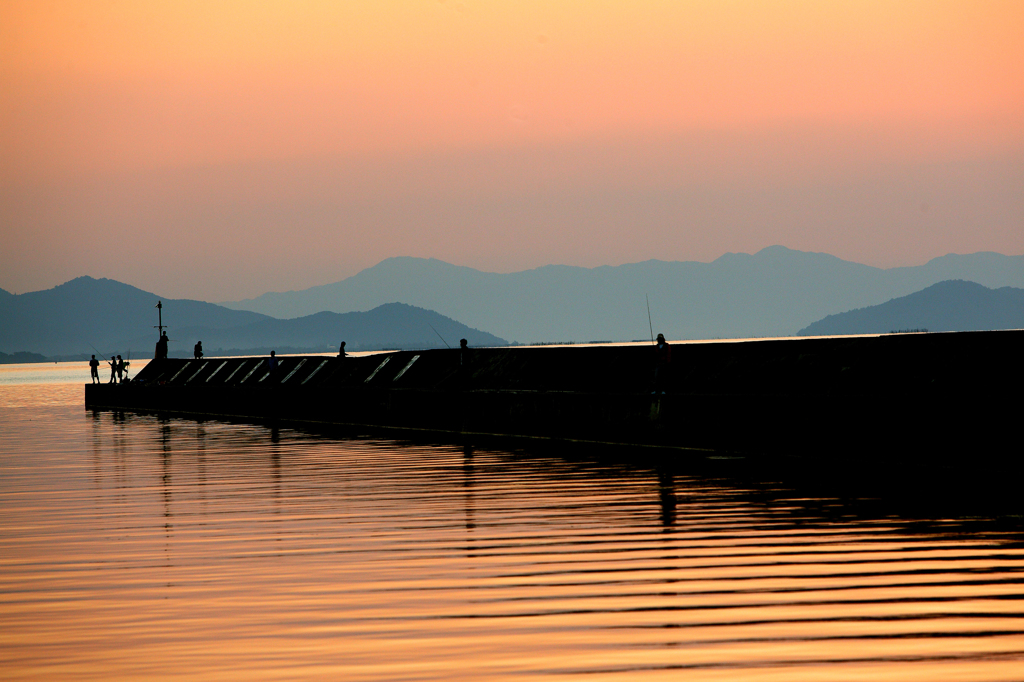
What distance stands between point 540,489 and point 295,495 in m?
3.27

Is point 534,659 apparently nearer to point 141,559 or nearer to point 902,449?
point 141,559

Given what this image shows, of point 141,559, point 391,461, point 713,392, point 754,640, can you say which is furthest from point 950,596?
point 391,461

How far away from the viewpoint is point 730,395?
20.7 metres

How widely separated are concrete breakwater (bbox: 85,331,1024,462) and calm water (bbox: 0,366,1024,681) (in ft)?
7.75

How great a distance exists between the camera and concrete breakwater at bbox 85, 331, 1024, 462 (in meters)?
16.6

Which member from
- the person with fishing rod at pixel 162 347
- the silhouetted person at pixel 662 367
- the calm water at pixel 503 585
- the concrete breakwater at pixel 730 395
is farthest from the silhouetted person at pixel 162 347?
the calm water at pixel 503 585

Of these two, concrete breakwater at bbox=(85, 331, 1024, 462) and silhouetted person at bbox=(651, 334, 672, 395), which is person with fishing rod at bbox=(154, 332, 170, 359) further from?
silhouetted person at bbox=(651, 334, 672, 395)

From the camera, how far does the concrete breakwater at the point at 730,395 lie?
655 inches

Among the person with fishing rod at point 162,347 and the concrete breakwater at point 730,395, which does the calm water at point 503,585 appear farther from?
the person with fishing rod at point 162,347

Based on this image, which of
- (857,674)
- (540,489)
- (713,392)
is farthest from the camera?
(713,392)

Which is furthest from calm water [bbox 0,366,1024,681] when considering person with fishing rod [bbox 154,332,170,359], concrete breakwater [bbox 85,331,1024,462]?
person with fishing rod [bbox 154,332,170,359]

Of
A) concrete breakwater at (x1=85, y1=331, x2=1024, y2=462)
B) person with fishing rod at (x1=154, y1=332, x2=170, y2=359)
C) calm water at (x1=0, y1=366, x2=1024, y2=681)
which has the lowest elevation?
calm water at (x1=0, y1=366, x2=1024, y2=681)

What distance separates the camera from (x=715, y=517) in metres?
13.5

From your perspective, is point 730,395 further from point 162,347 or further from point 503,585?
point 162,347
